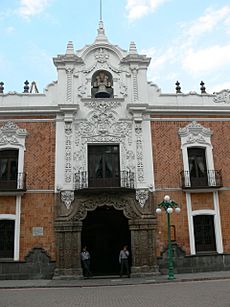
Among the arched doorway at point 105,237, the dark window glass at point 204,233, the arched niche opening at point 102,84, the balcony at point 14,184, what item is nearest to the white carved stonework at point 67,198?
the balcony at point 14,184

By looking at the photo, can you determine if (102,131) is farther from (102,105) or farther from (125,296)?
(125,296)

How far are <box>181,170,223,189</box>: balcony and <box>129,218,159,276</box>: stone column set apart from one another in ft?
8.59

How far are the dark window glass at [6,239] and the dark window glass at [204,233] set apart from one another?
360 inches

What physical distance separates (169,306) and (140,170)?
31.0 ft

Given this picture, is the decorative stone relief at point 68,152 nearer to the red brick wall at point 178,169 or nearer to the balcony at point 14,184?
the balcony at point 14,184

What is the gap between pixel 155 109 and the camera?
18.7 metres

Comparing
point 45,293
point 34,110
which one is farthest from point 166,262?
point 34,110

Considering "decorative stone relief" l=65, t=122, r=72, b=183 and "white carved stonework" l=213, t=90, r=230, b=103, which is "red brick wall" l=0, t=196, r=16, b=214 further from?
"white carved stonework" l=213, t=90, r=230, b=103

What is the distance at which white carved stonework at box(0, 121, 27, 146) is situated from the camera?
58.5 ft

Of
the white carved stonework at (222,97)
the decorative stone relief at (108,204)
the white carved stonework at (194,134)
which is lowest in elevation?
the decorative stone relief at (108,204)

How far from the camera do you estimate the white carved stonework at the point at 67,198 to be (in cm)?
1702

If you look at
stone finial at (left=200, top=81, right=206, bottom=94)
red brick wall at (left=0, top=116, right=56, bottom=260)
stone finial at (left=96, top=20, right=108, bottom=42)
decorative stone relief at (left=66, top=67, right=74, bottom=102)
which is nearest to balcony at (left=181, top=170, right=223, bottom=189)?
stone finial at (left=200, top=81, right=206, bottom=94)

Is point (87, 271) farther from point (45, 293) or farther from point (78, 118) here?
point (78, 118)

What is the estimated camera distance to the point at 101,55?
19.5 meters
